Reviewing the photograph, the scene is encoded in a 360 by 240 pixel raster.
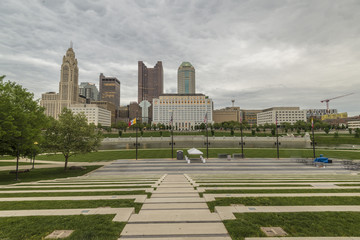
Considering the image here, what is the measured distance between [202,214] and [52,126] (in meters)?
27.1

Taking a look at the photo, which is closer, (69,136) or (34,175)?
(34,175)

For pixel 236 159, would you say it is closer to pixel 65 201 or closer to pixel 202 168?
pixel 202 168

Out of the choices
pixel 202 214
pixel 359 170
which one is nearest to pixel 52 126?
pixel 202 214

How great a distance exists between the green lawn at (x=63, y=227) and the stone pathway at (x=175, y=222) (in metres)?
0.57

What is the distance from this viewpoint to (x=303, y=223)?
20.3 ft

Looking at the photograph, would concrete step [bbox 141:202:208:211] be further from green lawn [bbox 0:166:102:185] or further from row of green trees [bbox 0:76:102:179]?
green lawn [bbox 0:166:102:185]

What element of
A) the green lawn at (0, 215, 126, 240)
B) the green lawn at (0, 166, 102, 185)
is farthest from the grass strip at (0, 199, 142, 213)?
the green lawn at (0, 166, 102, 185)

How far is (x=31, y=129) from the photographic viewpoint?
64.3 ft

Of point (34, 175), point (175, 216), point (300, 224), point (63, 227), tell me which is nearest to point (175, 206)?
point (175, 216)

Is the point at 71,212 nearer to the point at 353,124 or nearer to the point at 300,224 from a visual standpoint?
the point at 300,224

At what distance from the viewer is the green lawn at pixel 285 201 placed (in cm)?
816

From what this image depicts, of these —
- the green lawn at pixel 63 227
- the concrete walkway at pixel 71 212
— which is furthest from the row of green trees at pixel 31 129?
the green lawn at pixel 63 227

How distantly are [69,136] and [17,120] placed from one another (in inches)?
286

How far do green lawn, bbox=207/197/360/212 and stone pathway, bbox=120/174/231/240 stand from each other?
39.6 inches
